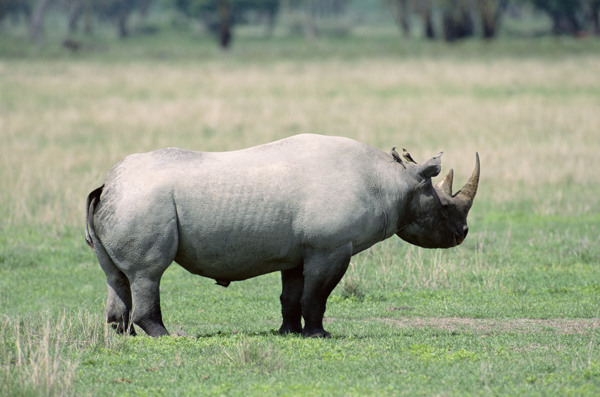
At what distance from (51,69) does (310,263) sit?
1485 inches

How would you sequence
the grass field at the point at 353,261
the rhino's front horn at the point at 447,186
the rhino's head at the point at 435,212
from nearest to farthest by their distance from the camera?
the grass field at the point at 353,261
the rhino's head at the point at 435,212
the rhino's front horn at the point at 447,186

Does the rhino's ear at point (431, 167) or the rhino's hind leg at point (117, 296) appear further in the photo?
the rhino's ear at point (431, 167)

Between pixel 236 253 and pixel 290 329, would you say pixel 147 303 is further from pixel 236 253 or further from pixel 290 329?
pixel 290 329

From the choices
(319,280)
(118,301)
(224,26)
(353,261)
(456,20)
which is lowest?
(224,26)

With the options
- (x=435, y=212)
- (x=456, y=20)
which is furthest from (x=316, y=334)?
(x=456, y=20)

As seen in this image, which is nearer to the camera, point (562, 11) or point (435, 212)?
point (435, 212)

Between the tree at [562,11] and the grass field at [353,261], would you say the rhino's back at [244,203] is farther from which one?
the tree at [562,11]

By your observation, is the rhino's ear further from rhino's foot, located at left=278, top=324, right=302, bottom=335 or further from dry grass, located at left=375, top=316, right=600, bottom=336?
rhino's foot, located at left=278, top=324, right=302, bottom=335

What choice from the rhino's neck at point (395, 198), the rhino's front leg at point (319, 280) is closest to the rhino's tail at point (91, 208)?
the rhino's front leg at point (319, 280)

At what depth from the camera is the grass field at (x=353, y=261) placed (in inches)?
295

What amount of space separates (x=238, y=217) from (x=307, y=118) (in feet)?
62.5

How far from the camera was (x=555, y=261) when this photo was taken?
12945 millimetres

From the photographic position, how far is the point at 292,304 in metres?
9.24

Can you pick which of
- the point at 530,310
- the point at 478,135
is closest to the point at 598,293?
the point at 530,310
